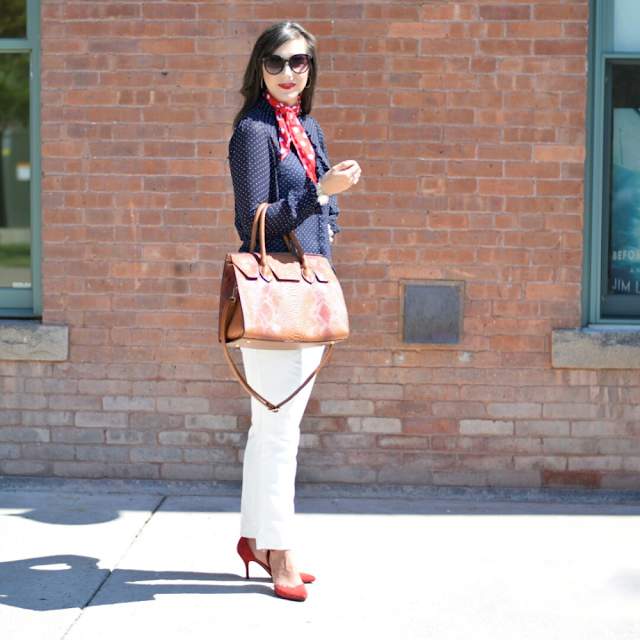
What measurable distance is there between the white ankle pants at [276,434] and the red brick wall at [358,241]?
4.73 ft

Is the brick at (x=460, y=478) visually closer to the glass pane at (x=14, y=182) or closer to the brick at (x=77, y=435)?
the brick at (x=77, y=435)

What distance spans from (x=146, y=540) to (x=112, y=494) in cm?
82

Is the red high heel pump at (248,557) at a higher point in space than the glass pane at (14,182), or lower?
lower

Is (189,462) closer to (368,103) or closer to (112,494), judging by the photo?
(112,494)

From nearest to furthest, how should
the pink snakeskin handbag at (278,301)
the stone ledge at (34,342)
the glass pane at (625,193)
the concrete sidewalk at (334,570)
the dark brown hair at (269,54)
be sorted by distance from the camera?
the pink snakeskin handbag at (278,301) < the concrete sidewalk at (334,570) < the dark brown hair at (269,54) < the stone ledge at (34,342) < the glass pane at (625,193)

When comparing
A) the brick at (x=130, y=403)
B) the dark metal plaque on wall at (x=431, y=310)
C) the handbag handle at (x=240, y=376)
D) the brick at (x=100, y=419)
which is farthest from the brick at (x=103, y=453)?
the handbag handle at (x=240, y=376)

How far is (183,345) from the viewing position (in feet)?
16.0

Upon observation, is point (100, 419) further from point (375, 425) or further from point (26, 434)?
point (375, 425)

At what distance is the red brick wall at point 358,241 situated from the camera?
4.75 metres

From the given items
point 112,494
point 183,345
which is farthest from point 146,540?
point 183,345

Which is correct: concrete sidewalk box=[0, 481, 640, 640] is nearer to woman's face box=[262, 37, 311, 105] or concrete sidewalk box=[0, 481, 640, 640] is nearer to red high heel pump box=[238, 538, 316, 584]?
red high heel pump box=[238, 538, 316, 584]

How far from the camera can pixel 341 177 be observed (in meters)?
3.14

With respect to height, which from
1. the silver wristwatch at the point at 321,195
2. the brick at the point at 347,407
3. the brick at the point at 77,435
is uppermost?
the silver wristwatch at the point at 321,195

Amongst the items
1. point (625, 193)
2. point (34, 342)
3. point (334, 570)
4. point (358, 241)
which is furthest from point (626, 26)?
point (34, 342)
